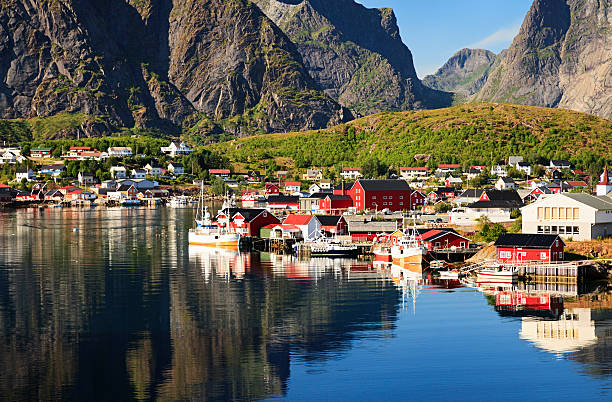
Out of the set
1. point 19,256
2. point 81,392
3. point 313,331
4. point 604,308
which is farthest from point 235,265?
point 81,392

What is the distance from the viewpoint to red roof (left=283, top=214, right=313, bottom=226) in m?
101

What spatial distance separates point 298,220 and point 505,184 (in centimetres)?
7971

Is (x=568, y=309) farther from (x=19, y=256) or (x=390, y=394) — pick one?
(x=19, y=256)

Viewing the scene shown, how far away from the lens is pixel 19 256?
86.7 metres

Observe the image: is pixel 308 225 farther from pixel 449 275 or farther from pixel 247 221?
pixel 449 275

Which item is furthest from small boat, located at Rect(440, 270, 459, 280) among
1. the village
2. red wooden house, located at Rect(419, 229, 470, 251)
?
red wooden house, located at Rect(419, 229, 470, 251)

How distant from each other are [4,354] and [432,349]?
79.3ft

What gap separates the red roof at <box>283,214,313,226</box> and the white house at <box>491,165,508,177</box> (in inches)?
3914

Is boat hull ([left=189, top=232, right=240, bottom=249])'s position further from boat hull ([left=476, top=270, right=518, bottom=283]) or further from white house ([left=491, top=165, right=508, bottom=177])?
white house ([left=491, top=165, right=508, bottom=177])

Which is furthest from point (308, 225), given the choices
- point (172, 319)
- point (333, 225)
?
point (172, 319)

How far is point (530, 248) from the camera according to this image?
6881cm

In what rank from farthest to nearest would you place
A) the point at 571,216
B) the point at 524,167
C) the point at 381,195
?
1. the point at 524,167
2. the point at 381,195
3. the point at 571,216

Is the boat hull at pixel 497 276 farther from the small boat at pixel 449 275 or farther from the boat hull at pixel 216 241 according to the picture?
the boat hull at pixel 216 241

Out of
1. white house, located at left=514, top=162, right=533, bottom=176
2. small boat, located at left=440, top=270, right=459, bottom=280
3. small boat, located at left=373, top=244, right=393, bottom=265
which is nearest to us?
small boat, located at left=440, top=270, right=459, bottom=280
